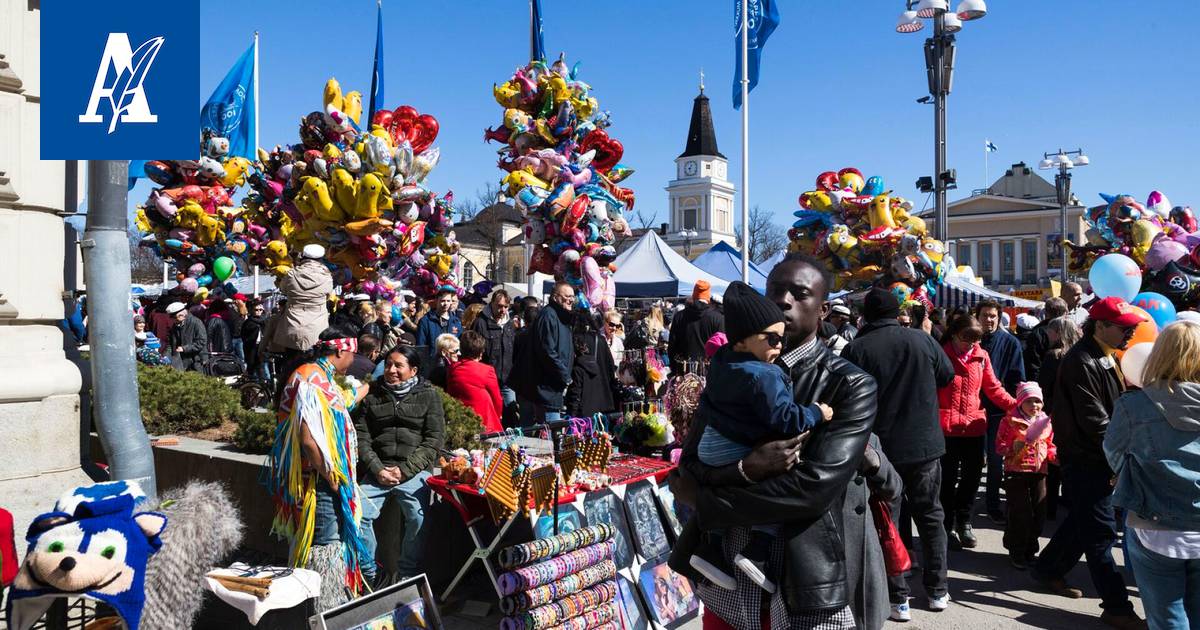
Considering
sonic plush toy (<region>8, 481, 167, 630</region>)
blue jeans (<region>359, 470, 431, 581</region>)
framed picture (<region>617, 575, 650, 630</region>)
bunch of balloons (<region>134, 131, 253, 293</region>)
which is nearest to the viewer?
sonic plush toy (<region>8, 481, 167, 630</region>)

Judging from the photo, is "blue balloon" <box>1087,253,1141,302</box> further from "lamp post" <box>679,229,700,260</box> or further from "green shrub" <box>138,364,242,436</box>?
"lamp post" <box>679,229,700,260</box>

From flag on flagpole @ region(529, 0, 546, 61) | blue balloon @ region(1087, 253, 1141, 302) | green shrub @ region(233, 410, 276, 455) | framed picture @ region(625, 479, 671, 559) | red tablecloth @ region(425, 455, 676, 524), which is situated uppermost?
flag on flagpole @ region(529, 0, 546, 61)

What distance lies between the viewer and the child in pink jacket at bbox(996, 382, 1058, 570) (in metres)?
6.00

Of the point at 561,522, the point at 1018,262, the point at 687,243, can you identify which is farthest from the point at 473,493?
the point at 1018,262

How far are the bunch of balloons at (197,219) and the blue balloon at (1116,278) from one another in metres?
13.5

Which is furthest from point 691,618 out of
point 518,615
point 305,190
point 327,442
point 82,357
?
point 305,190

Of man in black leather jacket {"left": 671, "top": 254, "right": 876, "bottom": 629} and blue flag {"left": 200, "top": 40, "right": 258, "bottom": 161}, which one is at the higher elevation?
blue flag {"left": 200, "top": 40, "right": 258, "bottom": 161}

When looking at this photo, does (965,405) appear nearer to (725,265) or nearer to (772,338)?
(772,338)

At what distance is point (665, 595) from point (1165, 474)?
2528 mm

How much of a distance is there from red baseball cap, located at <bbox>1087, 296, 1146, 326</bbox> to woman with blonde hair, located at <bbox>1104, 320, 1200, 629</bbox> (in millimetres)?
1397

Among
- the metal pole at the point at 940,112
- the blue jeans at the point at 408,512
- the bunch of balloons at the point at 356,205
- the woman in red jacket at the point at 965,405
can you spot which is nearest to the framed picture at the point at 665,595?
the blue jeans at the point at 408,512

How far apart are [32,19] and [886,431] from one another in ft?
18.2

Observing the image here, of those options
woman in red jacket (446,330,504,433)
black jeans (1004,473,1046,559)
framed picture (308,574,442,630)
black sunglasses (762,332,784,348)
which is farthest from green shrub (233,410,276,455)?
black jeans (1004,473,1046,559)

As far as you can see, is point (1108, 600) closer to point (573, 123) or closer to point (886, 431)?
point (886, 431)
